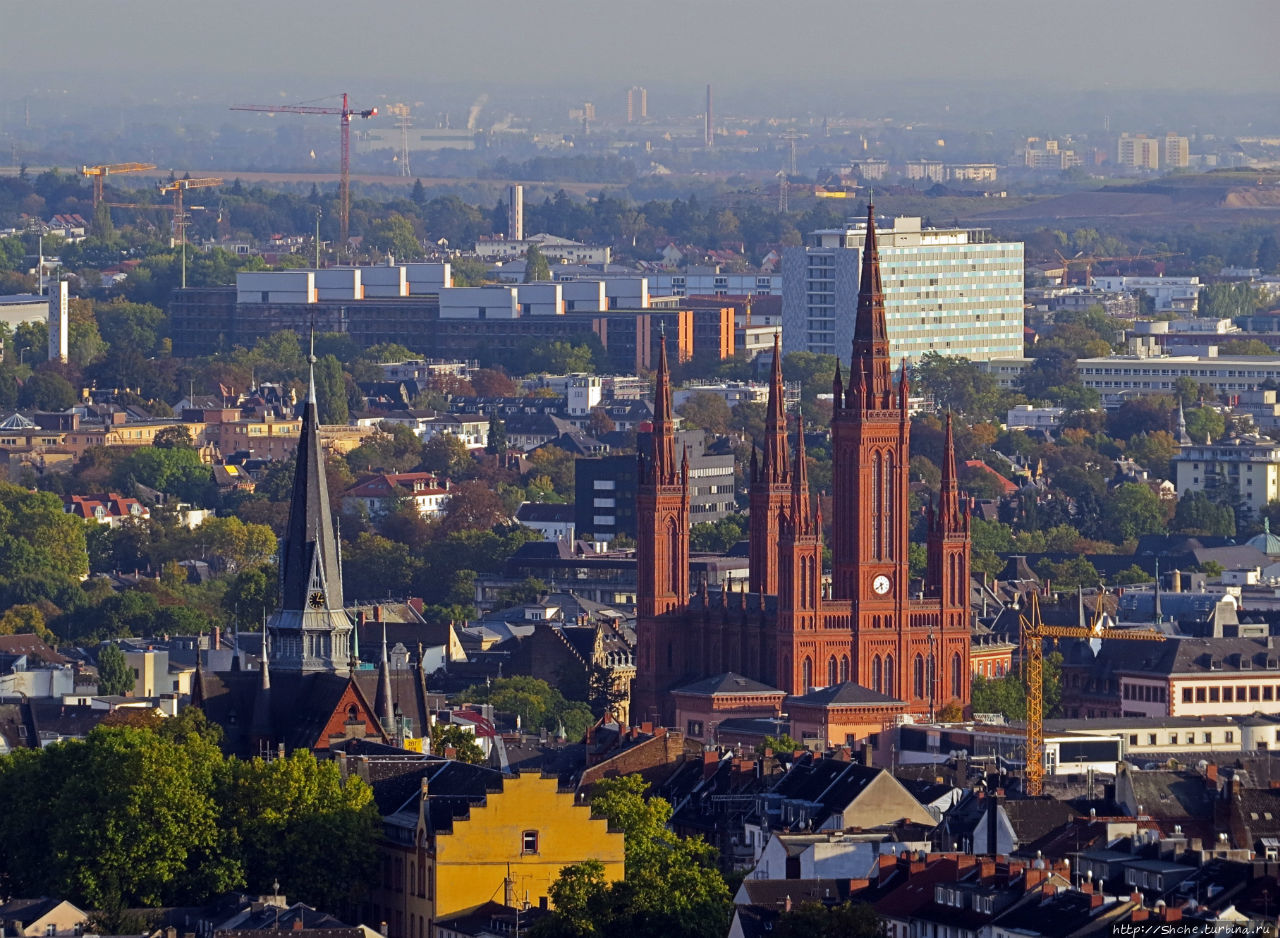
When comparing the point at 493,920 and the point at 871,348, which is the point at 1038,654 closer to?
the point at 871,348

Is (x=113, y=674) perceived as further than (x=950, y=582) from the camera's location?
No

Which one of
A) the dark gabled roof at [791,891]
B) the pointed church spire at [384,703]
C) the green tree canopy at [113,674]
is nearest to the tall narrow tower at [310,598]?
the pointed church spire at [384,703]

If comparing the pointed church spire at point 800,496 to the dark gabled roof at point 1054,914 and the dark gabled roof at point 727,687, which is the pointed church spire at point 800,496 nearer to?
the dark gabled roof at point 727,687

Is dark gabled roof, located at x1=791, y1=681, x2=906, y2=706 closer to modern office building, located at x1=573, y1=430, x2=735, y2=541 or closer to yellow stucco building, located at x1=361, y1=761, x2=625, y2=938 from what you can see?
yellow stucco building, located at x1=361, y1=761, x2=625, y2=938

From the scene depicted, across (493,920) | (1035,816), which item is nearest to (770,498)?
(1035,816)

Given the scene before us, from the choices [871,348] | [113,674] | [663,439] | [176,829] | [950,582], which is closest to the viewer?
[176,829]

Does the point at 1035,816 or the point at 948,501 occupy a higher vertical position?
the point at 1035,816

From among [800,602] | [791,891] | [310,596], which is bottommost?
[800,602]
